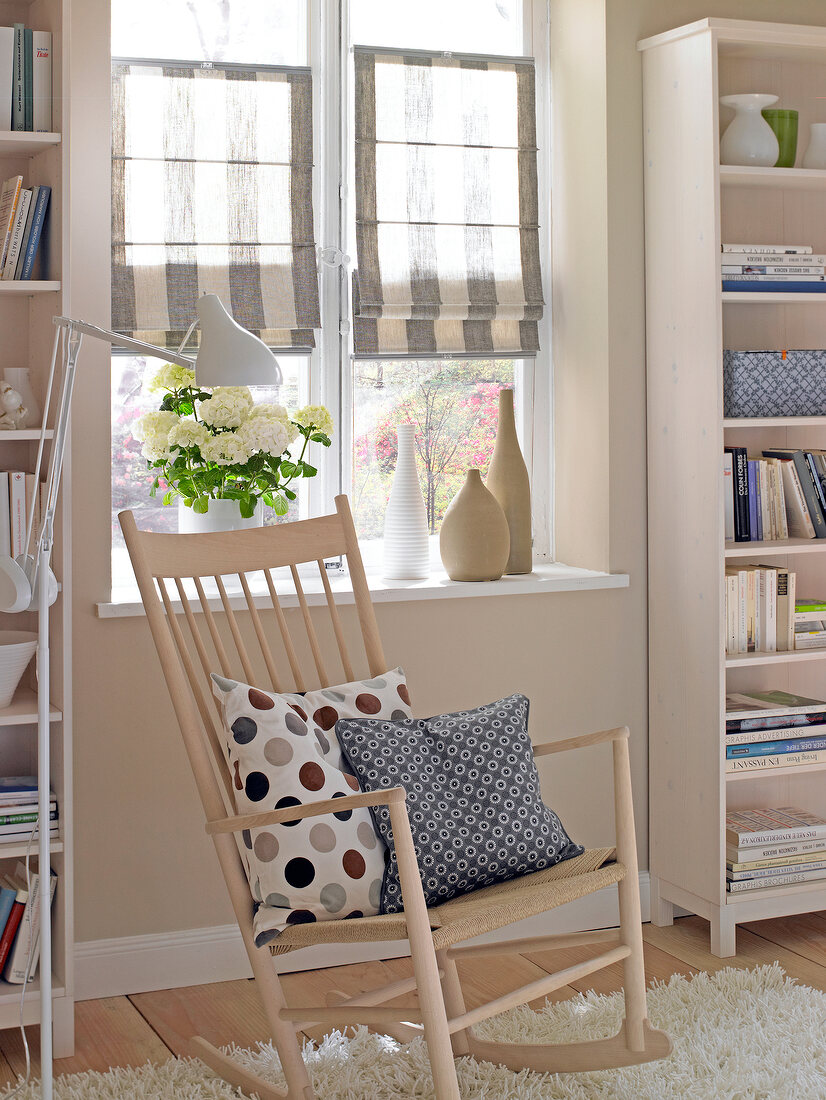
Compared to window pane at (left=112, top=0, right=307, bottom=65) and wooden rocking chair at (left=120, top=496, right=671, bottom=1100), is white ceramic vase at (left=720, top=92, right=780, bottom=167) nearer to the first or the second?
window pane at (left=112, top=0, right=307, bottom=65)

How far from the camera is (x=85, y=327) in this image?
1928 mm

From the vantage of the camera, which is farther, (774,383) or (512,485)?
(512,485)

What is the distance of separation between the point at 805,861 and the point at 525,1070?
1.01 metres

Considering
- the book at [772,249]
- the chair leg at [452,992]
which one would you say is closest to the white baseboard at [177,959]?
the chair leg at [452,992]

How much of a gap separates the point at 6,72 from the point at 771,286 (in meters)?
1.70

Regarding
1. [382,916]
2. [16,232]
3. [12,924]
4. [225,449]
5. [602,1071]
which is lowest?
[602,1071]

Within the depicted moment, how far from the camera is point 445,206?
120 inches

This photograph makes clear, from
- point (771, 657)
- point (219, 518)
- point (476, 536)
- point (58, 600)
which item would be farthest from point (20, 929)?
point (771, 657)

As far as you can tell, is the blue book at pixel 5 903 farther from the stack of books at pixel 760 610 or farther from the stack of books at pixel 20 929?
the stack of books at pixel 760 610

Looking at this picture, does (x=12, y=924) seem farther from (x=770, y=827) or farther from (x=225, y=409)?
(x=770, y=827)

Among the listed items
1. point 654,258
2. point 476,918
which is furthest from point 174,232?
point 476,918

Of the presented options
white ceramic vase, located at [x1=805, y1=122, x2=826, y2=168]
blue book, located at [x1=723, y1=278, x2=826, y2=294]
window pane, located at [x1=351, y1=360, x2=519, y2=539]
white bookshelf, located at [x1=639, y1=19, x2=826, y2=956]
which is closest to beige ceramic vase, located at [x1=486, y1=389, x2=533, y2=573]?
window pane, located at [x1=351, y1=360, x2=519, y2=539]

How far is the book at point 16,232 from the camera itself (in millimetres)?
2291

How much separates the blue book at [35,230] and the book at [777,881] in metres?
1.99
